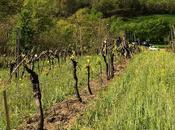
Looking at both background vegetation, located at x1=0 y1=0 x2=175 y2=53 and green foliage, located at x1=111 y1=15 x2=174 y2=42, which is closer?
background vegetation, located at x1=0 y1=0 x2=175 y2=53

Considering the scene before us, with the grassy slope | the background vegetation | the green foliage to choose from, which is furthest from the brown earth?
the green foliage

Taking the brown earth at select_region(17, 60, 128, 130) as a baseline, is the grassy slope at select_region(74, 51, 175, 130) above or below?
above

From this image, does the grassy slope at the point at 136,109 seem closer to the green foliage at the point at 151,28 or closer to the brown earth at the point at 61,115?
the brown earth at the point at 61,115

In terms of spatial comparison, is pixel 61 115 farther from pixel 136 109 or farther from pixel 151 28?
pixel 151 28

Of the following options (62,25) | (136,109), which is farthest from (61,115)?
(62,25)

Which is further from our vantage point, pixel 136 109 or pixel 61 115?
pixel 61 115

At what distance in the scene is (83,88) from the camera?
14.5m

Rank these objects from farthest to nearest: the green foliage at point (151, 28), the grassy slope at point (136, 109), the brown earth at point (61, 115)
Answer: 1. the green foliage at point (151, 28)
2. the brown earth at point (61, 115)
3. the grassy slope at point (136, 109)

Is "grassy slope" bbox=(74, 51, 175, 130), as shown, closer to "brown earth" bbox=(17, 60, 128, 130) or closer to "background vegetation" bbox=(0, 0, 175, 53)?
"brown earth" bbox=(17, 60, 128, 130)

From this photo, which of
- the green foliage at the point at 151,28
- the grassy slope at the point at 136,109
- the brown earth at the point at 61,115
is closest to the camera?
the grassy slope at the point at 136,109

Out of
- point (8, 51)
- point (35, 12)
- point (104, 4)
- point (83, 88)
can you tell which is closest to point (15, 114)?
point (83, 88)

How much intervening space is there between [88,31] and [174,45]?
13980mm

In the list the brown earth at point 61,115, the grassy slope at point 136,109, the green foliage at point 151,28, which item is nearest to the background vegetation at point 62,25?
the green foliage at point 151,28

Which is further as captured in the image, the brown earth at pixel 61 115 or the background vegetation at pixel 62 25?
the background vegetation at pixel 62 25
